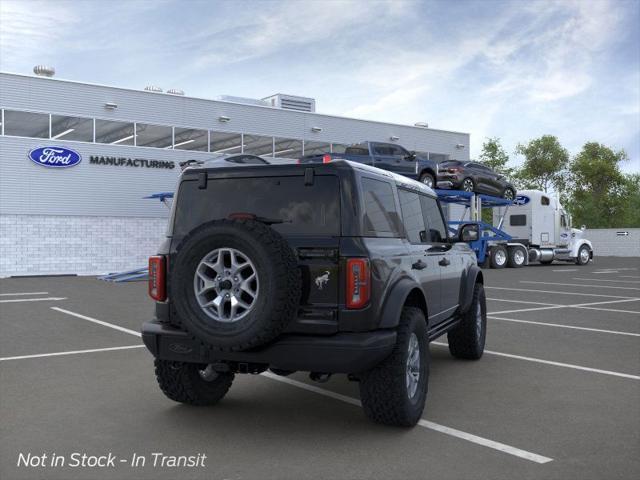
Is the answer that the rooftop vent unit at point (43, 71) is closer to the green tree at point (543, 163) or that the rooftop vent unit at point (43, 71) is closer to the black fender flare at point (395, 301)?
the black fender flare at point (395, 301)

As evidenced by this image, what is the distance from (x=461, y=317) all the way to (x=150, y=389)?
3.36 meters

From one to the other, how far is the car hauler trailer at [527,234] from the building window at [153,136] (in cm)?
1286

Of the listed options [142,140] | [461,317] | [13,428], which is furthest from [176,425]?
[142,140]

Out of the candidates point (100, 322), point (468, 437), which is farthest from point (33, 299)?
point (468, 437)

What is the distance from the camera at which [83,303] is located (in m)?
14.2

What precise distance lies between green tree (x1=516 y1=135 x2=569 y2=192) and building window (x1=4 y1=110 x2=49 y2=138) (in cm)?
5695

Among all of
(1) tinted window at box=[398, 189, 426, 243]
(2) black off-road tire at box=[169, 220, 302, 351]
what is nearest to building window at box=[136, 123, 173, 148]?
(1) tinted window at box=[398, 189, 426, 243]

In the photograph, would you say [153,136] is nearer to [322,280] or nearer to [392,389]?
[322,280]

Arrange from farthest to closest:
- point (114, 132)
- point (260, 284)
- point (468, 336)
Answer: point (114, 132), point (468, 336), point (260, 284)

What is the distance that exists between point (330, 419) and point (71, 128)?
78.3ft

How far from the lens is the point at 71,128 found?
85.8 feet

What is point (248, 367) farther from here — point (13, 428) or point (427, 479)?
point (13, 428)

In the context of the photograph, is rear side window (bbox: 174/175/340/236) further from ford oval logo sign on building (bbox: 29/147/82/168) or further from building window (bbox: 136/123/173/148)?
building window (bbox: 136/123/173/148)

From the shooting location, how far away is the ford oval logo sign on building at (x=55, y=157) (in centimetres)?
2525
